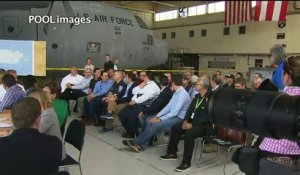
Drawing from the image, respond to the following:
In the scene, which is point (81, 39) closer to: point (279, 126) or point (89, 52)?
point (89, 52)

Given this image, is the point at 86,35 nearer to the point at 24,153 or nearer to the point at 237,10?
the point at 24,153

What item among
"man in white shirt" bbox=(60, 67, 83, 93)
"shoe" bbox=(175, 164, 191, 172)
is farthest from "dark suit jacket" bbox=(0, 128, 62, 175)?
"man in white shirt" bbox=(60, 67, 83, 93)

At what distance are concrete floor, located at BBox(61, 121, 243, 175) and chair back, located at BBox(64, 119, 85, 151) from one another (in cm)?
66

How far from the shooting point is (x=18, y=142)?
163cm

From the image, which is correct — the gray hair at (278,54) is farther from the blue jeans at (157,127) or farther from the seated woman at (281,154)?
the blue jeans at (157,127)

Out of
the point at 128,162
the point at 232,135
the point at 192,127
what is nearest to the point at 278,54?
the point at 232,135

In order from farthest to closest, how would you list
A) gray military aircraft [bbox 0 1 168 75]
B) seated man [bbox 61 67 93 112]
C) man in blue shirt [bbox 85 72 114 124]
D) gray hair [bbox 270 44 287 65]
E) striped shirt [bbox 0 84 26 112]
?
gray military aircraft [bbox 0 1 168 75]
seated man [bbox 61 67 93 112]
man in blue shirt [bbox 85 72 114 124]
striped shirt [bbox 0 84 26 112]
gray hair [bbox 270 44 287 65]

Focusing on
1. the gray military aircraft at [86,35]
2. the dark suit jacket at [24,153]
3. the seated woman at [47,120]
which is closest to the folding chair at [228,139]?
the seated woman at [47,120]

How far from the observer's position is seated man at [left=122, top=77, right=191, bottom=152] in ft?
14.1

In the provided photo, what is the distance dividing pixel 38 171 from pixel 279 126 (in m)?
1.23

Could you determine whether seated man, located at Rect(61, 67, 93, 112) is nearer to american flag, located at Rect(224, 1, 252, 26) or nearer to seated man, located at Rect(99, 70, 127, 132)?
seated man, located at Rect(99, 70, 127, 132)

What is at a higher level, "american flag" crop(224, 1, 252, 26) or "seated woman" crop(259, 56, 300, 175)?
"american flag" crop(224, 1, 252, 26)

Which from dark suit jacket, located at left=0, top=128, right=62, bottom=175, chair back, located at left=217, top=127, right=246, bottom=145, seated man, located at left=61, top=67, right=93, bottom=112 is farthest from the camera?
seated man, located at left=61, top=67, right=93, bottom=112

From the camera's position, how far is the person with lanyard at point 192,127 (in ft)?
12.4
